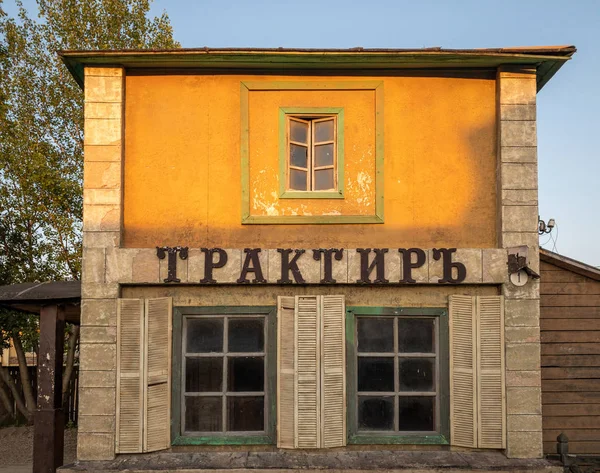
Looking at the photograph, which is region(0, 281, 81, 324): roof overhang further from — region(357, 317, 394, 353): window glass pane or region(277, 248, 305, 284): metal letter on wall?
region(357, 317, 394, 353): window glass pane

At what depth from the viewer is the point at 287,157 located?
8.12m

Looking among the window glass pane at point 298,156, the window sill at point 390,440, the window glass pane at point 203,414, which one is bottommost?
the window sill at point 390,440

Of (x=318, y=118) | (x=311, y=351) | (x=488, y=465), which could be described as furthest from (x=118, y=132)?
(x=488, y=465)

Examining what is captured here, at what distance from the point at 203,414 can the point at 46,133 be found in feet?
36.1

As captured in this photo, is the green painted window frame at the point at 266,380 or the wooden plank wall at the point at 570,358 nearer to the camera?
the green painted window frame at the point at 266,380

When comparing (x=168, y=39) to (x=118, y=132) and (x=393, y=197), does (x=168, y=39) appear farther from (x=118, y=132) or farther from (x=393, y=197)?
(x=393, y=197)

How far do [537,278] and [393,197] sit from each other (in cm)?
199

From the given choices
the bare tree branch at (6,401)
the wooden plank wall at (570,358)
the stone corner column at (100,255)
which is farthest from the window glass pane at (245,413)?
the bare tree branch at (6,401)

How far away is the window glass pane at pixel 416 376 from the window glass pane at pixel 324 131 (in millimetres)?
2964

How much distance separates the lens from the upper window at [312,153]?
8.16m

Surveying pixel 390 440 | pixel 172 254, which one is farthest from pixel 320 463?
Result: pixel 172 254

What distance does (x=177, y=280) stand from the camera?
774 centimetres

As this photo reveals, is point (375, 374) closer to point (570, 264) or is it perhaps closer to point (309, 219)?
point (309, 219)

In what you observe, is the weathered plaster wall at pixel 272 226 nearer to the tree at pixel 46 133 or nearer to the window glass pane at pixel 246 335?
the window glass pane at pixel 246 335
